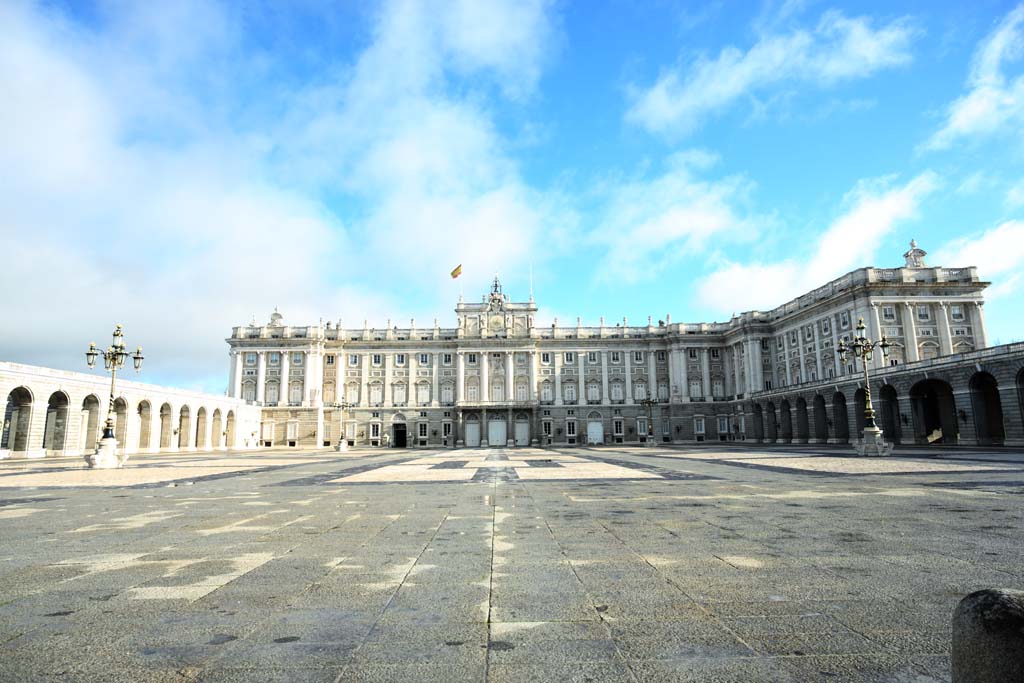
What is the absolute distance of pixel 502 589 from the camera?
5.31 meters

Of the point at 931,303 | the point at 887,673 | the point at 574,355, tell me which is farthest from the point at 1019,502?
the point at 574,355

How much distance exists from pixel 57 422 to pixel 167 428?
535 inches

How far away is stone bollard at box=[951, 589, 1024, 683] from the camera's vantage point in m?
2.12

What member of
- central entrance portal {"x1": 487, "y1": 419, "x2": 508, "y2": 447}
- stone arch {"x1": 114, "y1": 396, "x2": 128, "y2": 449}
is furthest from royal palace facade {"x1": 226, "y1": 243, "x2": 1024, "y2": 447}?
stone arch {"x1": 114, "y1": 396, "x2": 128, "y2": 449}

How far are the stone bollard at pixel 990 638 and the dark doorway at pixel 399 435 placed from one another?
77728 millimetres

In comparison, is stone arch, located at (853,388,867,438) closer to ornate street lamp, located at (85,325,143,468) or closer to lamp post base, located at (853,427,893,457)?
lamp post base, located at (853,427,893,457)

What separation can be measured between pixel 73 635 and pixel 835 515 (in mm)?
9778

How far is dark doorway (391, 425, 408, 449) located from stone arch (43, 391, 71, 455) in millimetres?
38590

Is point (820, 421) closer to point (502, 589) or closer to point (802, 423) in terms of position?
point (802, 423)

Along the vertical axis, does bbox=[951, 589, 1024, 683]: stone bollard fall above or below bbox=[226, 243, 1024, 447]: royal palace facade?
below

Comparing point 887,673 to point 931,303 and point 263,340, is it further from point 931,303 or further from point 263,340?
point 263,340

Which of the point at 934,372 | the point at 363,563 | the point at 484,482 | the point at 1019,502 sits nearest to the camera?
the point at 363,563

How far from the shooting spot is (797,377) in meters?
65.4

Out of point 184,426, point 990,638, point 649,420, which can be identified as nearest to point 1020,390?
point 649,420
